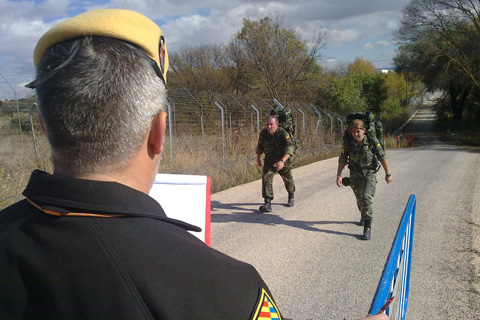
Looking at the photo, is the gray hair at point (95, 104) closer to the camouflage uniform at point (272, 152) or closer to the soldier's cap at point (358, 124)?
the soldier's cap at point (358, 124)

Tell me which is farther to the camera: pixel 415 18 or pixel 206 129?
pixel 415 18

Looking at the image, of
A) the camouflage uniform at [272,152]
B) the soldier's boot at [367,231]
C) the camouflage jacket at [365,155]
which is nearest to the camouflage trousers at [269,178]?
the camouflage uniform at [272,152]

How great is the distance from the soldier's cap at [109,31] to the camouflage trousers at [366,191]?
4966 millimetres

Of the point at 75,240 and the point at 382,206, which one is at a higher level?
the point at 75,240

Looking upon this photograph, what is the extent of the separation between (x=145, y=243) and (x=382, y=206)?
7.16m

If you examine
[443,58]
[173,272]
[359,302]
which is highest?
[443,58]

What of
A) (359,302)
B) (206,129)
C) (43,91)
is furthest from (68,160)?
(206,129)

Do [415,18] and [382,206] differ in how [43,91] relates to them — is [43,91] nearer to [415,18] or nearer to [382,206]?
[382,206]

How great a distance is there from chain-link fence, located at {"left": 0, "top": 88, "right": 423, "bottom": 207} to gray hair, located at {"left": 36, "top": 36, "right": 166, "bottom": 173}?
5944 millimetres

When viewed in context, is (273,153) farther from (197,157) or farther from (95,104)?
(95,104)

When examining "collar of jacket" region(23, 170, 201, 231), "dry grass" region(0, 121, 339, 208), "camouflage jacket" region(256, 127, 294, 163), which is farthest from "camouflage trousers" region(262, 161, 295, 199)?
"collar of jacket" region(23, 170, 201, 231)

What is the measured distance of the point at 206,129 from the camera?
1154 centimetres

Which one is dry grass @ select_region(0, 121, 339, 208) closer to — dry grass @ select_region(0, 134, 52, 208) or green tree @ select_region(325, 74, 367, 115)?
dry grass @ select_region(0, 134, 52, 208)

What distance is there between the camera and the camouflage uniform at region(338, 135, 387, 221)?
17.9 ft
